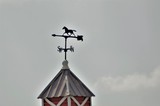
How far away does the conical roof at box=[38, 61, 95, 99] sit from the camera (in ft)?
105

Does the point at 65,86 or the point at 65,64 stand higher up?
the point at 65,64

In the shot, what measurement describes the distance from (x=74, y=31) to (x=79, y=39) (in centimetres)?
49

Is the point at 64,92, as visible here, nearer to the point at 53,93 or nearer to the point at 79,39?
the point at 53,93

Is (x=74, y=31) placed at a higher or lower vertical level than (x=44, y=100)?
higher

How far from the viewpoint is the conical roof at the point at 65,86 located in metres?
32.1

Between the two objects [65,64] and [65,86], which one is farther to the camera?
[65,64]

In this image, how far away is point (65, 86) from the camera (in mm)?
32344

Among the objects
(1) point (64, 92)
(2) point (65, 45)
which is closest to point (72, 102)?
(1) point (64, 92)

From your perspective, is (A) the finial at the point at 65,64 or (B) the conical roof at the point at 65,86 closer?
(B) the conical roof at the point at 65,86

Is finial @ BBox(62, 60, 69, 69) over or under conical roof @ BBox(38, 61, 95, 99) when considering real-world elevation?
over

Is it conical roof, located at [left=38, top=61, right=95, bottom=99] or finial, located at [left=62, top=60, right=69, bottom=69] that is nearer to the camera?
conical roof, located at [left=38, top=61, right=95, bottom=99]

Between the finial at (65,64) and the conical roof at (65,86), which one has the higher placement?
the finial at (65,64)

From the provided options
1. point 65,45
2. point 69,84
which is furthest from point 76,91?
point 65,45

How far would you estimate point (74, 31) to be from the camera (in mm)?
33938
